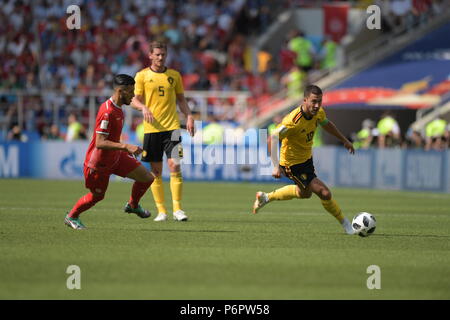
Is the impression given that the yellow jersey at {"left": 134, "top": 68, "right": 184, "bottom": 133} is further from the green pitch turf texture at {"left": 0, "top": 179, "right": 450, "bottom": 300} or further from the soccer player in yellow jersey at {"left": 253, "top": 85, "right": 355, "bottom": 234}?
the soccer player in yellow jersey at {"left": 253, "top": 85, "right": 355, "bottom": 234}

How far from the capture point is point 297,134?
12.9 metres

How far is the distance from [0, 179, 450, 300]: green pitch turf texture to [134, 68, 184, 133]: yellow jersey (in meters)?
1.34

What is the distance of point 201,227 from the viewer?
43.5 ft

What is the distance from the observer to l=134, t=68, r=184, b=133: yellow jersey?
45.8ft

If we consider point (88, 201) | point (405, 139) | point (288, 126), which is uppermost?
point (288, 126)

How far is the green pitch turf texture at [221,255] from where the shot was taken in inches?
325

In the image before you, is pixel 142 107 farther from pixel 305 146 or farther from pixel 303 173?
pixel 303 173

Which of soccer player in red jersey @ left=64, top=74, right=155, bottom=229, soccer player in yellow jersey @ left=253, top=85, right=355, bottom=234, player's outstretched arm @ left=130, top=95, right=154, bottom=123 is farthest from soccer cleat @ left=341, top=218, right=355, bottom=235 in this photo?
player's outstretched arm @ left=130, top=95, right=154, bottom=123

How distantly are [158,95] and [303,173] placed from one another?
2.43 m

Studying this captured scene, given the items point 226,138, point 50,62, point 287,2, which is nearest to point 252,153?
point 226,138

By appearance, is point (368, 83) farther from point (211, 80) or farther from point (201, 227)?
point (201, 227)

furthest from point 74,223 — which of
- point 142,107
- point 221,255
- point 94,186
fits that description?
point 221,255

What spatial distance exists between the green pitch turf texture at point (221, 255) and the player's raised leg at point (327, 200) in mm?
186
